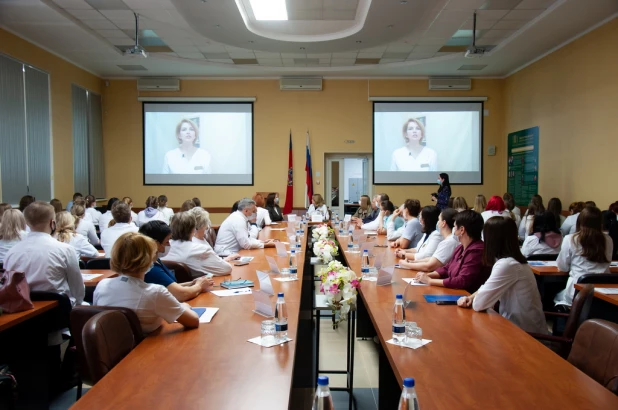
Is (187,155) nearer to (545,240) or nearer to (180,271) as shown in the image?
(180,271)

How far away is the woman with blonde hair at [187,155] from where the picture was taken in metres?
12.0

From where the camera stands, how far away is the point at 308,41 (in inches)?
350

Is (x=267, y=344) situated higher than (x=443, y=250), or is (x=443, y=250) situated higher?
(x=443, y=250)

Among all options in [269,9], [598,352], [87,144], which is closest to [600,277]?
[598,352]

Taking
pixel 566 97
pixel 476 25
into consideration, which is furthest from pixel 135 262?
pixel 566 97

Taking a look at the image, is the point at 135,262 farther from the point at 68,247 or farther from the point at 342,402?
the point at 342,402

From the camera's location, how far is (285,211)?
12.1 metres

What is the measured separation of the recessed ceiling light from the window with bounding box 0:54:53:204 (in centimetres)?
421

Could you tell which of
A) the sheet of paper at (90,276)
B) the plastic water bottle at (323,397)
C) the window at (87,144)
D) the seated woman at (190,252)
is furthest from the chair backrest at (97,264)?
the window at (87,144)

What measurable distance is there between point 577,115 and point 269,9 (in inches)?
222

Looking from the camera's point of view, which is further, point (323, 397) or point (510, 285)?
point (510, 285)

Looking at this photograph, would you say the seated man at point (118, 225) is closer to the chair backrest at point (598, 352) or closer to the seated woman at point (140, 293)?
the seated woman at point (140, 293)

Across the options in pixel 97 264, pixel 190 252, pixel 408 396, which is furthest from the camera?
pixel 97 264

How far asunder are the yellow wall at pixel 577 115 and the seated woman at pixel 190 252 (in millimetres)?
6671
